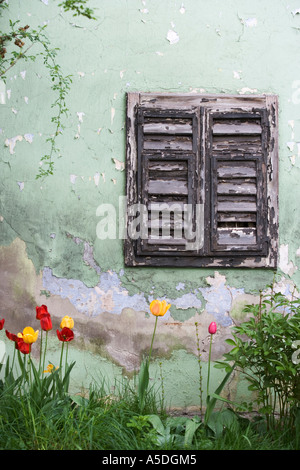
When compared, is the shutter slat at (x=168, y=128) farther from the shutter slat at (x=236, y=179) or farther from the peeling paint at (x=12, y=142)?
the peeling paint at (x=12, y=142)

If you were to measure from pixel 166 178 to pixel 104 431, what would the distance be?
69.0 inches

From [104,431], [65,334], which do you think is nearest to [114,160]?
[65,334]

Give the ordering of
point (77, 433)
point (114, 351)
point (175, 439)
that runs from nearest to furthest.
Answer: point (77, 433)
point (175, 439)
point (114, 351)

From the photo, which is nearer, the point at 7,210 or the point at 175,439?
the point at 175,439

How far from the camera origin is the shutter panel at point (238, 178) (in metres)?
3.47

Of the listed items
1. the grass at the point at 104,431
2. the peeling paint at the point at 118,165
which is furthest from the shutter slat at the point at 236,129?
the grass at the point at 104,431

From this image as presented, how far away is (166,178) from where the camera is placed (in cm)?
350

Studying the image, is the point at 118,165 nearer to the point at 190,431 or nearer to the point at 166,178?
the point at 166,178

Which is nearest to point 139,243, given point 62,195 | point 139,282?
point 139,282

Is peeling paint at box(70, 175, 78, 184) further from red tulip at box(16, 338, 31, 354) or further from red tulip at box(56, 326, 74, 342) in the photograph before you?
red tulip at box(16, 338, 31, 354)

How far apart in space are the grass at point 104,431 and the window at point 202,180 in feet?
3.54

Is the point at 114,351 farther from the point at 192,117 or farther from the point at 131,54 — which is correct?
the point at 131,54

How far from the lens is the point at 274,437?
2.73 m

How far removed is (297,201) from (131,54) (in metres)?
1.60
